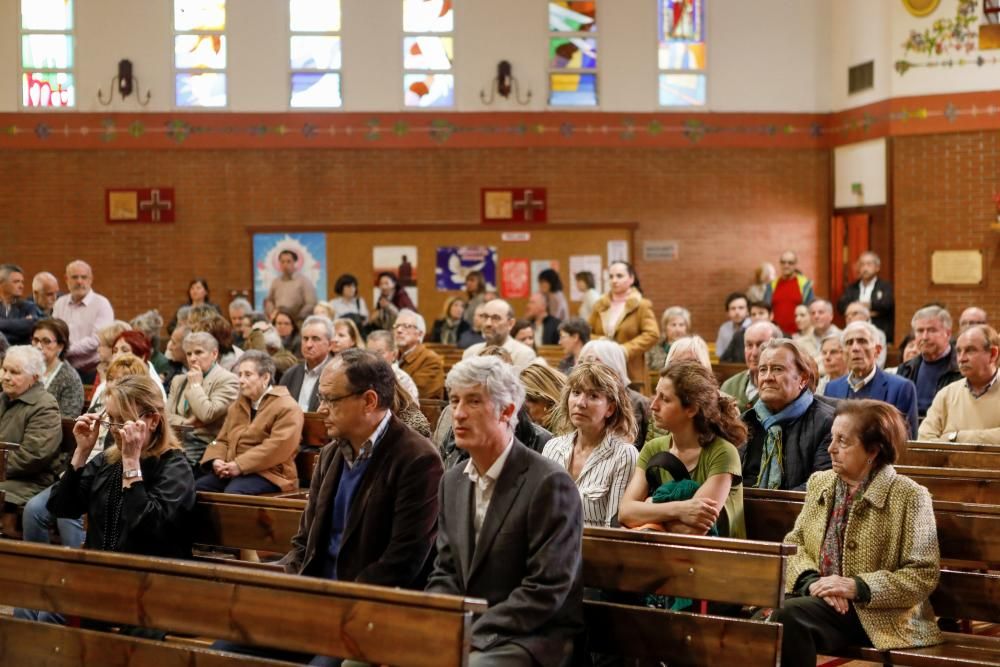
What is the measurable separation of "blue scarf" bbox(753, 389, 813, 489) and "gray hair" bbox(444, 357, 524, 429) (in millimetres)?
1836

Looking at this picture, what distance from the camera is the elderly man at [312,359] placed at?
8719mm

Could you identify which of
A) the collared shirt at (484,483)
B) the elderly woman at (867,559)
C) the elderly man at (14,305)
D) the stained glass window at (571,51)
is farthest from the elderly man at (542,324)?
the collared shirt at (484,483)

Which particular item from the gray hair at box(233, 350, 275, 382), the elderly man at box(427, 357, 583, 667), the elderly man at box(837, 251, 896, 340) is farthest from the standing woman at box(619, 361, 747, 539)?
the elderly man at box(837, 251, 896, 340)

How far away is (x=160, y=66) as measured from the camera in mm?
17203

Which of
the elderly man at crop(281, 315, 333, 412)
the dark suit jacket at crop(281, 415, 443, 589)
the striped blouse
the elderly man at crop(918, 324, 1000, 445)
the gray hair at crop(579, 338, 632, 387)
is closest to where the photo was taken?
the dark suit jacket at crop(281, 415, 443, 589)

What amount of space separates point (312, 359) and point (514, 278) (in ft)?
29.5

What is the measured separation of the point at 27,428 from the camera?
24.0ft

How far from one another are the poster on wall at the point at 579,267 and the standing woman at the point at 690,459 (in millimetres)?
12533

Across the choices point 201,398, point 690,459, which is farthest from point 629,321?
point 690,459

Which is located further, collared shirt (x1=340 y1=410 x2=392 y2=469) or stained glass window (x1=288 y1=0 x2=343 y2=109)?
stained glass window (x1=288 y1=0 x2=343 y2=109)

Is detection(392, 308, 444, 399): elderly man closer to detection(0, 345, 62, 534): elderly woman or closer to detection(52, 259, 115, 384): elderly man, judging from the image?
detection(0, 345, 62, 534): elderly woman

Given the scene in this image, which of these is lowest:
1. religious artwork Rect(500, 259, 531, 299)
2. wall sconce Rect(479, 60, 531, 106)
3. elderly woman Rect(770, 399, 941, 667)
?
elderly woman Rect(770, 399, 941, 667)

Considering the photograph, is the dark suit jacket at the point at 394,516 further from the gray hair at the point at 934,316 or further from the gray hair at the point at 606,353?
the gray hair at the point at 934,316

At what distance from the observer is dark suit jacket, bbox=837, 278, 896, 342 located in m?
15.1
